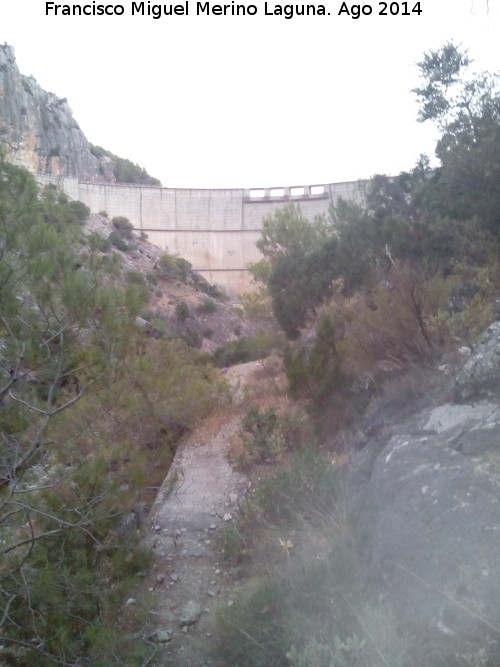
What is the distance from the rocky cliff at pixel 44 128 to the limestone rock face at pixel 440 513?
3633cm

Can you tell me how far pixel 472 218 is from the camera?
9.52 m

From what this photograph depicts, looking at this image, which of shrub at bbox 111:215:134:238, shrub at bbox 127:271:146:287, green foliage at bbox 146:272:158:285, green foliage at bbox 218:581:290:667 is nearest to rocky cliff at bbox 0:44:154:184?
shrub at bbox 111:215:134:238

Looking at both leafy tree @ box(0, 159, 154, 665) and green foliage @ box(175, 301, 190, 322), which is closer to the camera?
leafy tree @ box(0, 159, 154, 665)

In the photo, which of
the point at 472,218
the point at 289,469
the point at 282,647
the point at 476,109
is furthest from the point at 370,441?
the point at 476,109

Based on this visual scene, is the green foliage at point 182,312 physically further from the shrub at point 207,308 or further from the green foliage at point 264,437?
the green foliage at point 264,437

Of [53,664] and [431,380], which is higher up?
[431,380]

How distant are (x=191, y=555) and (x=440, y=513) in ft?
9.76

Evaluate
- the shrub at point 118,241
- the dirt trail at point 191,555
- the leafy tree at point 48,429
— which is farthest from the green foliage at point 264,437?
the shrub at point 118,241

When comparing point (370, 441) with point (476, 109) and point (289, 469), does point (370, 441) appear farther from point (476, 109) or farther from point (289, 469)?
point (476, 109)

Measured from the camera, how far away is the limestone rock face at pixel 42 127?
4169 cm

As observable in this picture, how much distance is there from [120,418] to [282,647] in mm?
2584

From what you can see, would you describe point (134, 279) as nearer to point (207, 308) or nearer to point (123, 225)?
point (207, 308)

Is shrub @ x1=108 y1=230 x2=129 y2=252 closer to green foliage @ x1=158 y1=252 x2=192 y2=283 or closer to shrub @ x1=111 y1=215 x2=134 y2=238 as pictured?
green foliage @ x1=158 y1=252 x2=192 y2=283

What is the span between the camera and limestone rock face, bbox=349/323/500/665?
9.87ft
